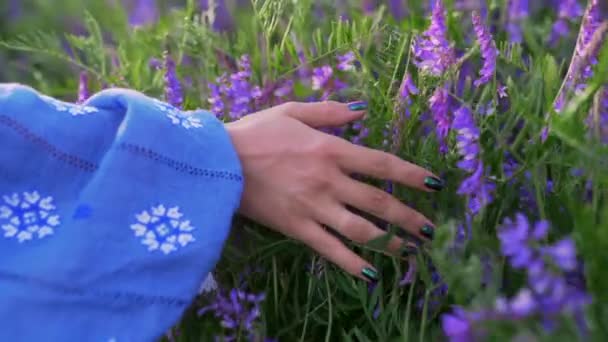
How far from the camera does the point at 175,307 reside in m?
0.88

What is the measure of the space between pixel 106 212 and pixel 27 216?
89 mm

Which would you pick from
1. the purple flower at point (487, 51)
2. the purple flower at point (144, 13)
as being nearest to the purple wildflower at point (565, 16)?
the purple flower at point (487, 51)

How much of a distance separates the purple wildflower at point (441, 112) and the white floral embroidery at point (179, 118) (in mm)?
255

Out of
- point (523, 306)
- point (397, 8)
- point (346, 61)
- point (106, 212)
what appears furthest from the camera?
point (397, 8)

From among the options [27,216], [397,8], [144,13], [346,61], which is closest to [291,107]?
[346,61]

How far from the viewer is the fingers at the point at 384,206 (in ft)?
2.98

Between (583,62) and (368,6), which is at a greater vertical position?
(583,62)

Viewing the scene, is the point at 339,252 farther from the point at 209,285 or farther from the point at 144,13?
the point at 144,13

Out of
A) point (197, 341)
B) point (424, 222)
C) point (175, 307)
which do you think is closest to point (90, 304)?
point (175, 307)

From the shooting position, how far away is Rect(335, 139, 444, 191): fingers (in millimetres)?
909

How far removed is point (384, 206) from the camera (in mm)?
913

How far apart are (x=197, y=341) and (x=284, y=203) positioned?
0.21 meters

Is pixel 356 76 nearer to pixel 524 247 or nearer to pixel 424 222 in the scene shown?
pixel 424 222

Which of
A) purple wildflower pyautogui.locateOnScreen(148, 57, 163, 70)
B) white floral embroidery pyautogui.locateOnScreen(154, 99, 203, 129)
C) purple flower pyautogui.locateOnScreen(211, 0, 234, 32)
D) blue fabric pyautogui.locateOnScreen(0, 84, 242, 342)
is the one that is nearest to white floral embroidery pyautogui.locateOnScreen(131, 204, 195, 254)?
blue fabric pyautogui.locateOnScreen(0, 84, 242, 342)
